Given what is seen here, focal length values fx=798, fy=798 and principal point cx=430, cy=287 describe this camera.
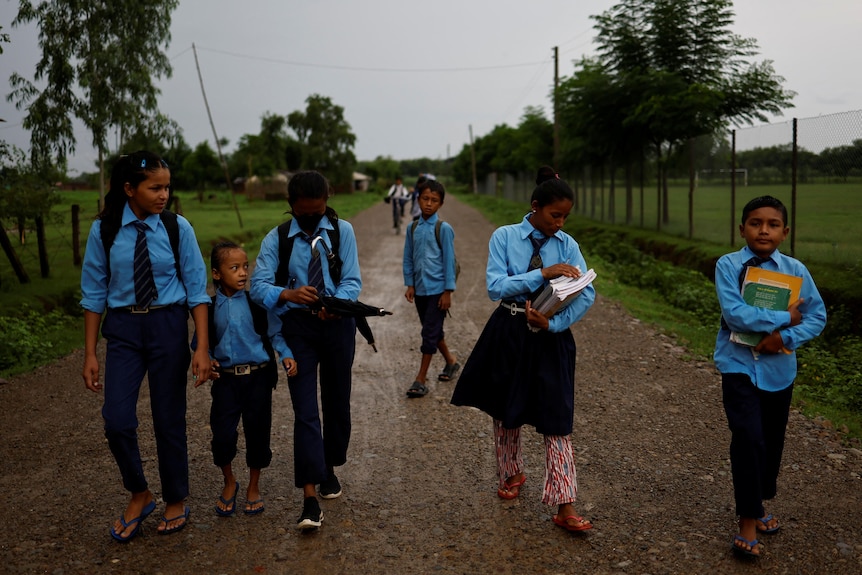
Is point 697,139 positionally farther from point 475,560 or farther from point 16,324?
point 475,560

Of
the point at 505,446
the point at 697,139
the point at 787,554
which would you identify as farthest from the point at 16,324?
the point at 697,139

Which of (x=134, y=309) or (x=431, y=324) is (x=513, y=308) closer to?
(x=134, y=309)

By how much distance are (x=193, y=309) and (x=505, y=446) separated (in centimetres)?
193

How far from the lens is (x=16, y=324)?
9.85 metres

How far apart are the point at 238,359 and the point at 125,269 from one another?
2.52 ft

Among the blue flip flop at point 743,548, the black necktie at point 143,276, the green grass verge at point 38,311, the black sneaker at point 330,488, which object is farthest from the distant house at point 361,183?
the blue flip flop at point 743,548

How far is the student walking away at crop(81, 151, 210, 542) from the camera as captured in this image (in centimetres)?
404

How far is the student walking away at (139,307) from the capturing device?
4043mm

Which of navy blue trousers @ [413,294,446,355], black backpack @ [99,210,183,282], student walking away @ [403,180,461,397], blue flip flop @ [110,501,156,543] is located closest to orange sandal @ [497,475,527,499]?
blue flip flop @ [110,501,156,543]

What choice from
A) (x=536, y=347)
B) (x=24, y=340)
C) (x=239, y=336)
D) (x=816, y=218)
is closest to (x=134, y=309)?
(x=239, y=336)

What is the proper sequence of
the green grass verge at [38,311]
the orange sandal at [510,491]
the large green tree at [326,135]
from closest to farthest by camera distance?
1. the orange sandal at [510,491]
2. the green grass verge at [38,311]
3. the large green tree at [326,135]

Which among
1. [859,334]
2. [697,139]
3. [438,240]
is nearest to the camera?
[438,240]

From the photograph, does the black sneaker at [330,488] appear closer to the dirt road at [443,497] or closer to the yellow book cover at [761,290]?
the dirt road at [443,497]

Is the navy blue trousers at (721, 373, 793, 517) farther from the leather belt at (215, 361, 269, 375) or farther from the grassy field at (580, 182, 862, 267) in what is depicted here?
the grassy field at (580, 182, 862, 267)
